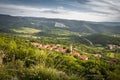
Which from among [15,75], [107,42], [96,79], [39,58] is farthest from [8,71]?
[107,42]

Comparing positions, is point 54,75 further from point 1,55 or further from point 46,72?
point 1,55

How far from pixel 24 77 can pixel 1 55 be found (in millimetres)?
824

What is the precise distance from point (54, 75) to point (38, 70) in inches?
12.6

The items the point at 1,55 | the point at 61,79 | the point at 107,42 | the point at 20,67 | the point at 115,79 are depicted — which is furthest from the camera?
the point at 107,42

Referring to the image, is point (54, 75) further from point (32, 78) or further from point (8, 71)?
point (8, 71)

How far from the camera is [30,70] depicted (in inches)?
159

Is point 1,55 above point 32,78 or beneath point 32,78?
above

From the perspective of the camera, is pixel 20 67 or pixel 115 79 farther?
pixel 20 67

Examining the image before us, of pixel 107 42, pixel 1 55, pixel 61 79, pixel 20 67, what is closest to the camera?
pixel 61 79

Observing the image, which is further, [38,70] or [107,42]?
[107,42]

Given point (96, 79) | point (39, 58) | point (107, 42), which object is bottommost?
point (107, 42)

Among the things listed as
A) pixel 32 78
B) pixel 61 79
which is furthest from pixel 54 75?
pixel 32 78

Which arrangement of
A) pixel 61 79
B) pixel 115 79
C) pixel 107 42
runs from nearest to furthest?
pixel 115 79
pixel 61 79
pixel 107 42

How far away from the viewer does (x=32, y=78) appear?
393 cm
